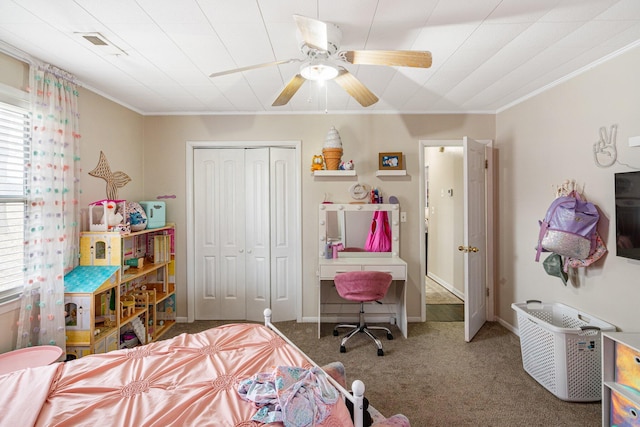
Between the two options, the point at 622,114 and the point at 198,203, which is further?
the point at 198,203

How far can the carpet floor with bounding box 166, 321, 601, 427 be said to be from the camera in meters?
2.19

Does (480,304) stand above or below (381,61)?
below

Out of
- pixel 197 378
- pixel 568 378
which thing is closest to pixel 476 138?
pixel 568 378

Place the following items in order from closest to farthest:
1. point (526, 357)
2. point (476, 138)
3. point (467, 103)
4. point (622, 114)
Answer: point (622, 114) < point (526, 357) < point (467, 103) < point (476, 138)

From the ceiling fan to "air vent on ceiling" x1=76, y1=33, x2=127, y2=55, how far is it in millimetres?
889

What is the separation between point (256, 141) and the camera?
3.84 meters

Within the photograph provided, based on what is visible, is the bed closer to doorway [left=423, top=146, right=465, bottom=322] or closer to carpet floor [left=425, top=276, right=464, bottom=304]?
doorway [left=423, top=146, right=465, bottom=322]

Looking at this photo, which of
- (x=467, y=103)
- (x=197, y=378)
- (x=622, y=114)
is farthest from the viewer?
(x=467, y=103)

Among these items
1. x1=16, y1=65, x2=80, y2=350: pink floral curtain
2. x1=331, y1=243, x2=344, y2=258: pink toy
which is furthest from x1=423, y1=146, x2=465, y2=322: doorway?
x1=16, y1=65, x2=80, y2=350: pink floral curtain

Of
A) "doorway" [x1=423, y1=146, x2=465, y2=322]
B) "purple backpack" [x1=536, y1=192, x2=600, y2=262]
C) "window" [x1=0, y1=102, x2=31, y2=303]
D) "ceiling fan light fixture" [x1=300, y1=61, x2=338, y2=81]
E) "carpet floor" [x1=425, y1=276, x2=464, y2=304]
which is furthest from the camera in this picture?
"carpet floor" [x1=425, y1=276, x2=464, y2=304]

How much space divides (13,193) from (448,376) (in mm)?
3594

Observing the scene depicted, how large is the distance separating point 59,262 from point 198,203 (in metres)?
1.64

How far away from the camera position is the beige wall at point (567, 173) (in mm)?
2262

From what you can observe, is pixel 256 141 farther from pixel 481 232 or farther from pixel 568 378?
pixel 568 378
